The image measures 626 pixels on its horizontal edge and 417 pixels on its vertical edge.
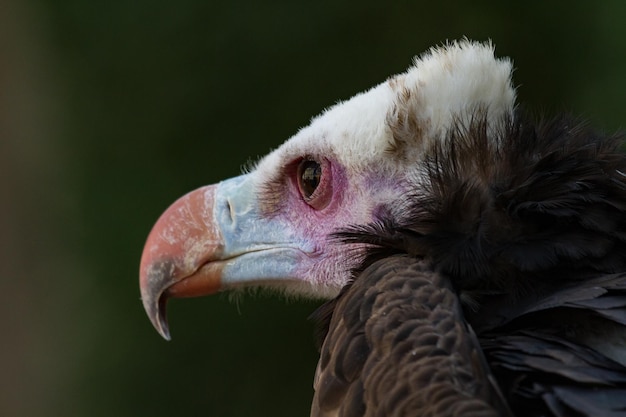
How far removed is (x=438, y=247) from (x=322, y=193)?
612mm

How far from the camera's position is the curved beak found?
92.6 inches

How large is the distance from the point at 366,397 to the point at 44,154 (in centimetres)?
480

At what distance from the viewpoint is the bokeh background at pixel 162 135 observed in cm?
517

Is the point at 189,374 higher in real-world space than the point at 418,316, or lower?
lower

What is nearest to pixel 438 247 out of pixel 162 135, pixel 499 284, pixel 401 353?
pixel 499 284

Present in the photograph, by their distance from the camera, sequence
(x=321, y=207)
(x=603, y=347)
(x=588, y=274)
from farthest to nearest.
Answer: (x=321, y=207)
(x=588, y=274)
(x=603, y=347)

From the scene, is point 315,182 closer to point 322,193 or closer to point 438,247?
point 322,193

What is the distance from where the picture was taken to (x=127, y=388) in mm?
5586

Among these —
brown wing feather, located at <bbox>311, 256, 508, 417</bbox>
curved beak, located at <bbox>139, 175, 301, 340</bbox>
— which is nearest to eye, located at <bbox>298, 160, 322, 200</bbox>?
curved beak, located at <bbox>139, 175, 301, 340</bbox>

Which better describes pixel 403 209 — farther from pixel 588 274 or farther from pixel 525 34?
pixel 525 34

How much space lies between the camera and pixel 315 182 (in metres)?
2.37

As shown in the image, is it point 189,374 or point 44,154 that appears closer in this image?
point 189,374

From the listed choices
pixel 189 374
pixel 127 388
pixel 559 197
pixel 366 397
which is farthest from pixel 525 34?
pixel 366 397

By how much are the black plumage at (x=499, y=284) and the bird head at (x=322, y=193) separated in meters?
0.12
